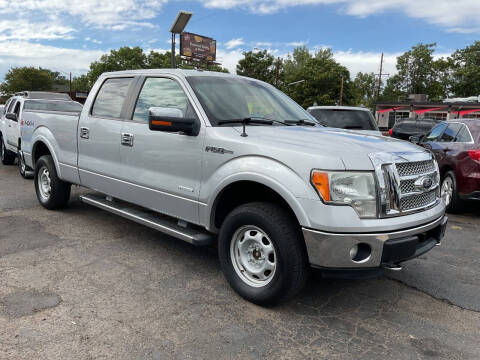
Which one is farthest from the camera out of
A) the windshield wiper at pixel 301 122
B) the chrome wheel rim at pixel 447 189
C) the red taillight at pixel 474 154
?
the chrome wheel rim at pixel 447 189

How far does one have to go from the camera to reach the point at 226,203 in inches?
151

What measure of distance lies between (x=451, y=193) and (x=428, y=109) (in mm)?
42198

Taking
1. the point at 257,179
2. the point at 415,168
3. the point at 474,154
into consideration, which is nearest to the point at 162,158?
the point at 257,179

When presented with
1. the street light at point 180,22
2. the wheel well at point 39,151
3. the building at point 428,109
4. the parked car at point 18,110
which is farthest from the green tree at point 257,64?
the wheel well at point 39,151

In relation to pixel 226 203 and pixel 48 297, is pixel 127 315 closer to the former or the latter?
pixel 48 297

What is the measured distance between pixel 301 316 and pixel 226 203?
1140mm

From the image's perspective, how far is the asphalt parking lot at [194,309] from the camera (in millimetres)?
2887

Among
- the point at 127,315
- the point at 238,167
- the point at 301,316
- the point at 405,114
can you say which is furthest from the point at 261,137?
the point at 405,114

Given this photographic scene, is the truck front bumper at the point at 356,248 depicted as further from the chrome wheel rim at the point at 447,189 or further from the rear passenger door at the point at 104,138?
the chrome wheel rim at the point at 447,189

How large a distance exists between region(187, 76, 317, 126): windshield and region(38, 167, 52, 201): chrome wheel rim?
319 centimetres

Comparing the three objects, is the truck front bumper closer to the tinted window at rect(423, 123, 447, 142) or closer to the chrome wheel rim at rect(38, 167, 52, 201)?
the chrome wheel rim at rect(38, 167, 52, 201)

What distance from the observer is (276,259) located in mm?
3258

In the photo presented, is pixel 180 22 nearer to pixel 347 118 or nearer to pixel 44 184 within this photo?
pixel 347 118

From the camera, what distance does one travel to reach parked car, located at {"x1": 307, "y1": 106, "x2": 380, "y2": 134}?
30.6 feet
